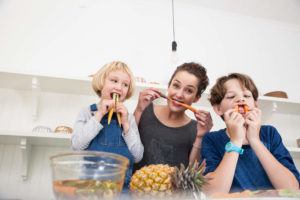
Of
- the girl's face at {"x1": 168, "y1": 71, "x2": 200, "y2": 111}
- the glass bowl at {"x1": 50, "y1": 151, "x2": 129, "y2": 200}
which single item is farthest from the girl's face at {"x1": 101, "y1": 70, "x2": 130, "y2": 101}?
the glass bowl at {"x1": 50, "y1": 151, "x2": 129, "y2": 200}

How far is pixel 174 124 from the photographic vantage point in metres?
1.44

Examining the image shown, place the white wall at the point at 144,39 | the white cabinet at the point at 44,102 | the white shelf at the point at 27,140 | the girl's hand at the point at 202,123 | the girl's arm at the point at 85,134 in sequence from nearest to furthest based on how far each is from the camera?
the girl's arm at the point at 85,134 → the girl's hand at the point at 202,123 → the white shelf at the point at 27,140 → the white cabinet at the point at 44,102 → the white wall at the point at 144,39

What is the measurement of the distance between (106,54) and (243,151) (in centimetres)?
160

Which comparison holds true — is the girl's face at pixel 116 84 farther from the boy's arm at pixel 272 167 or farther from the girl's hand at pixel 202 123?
the boy's arm at pixel 272 167

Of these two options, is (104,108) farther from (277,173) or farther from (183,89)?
(277,173)

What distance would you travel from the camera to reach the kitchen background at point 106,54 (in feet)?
6.18

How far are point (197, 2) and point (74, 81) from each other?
1621mm

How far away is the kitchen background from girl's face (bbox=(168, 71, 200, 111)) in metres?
0.66

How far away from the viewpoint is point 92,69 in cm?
221

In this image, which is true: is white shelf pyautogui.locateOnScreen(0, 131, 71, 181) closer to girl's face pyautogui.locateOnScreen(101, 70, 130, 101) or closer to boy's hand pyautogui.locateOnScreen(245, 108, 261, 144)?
girl's face pyautogui.locateOnScreen(101, 70, 130, 101)

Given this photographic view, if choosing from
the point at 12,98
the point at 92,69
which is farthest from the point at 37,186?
the point at 92,69

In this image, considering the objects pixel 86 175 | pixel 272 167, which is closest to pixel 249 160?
pixel 272 167

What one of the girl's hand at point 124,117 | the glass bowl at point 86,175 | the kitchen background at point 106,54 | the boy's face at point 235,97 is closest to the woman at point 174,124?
the boy's face at point 235,97

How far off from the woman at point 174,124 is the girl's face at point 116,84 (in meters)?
0.13
